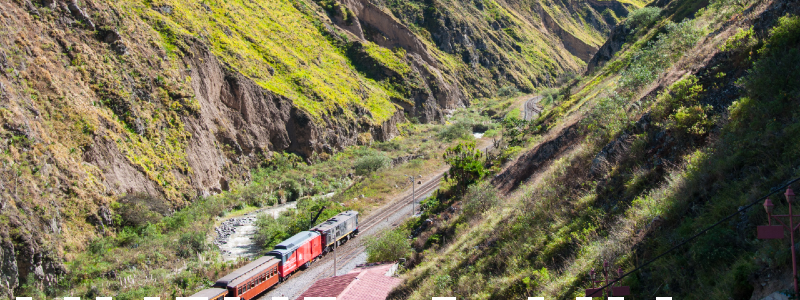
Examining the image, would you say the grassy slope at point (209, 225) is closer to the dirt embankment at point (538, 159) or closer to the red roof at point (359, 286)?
the red roof at point (359, 286)

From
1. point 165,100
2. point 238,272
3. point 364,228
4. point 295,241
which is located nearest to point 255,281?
point 238,272

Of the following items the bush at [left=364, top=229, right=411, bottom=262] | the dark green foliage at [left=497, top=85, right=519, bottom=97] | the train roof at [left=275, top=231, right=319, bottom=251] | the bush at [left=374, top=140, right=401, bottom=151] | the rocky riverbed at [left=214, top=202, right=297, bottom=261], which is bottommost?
the bush at [left=374, top=140, right=401, bottom=151]

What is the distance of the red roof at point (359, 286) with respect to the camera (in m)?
15.9

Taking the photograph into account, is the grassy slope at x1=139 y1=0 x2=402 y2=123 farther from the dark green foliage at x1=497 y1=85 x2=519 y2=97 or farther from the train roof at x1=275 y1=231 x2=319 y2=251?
the dark green foliage at x1=497 y1=85 x2=519 y2=97

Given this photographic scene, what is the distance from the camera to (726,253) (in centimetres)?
728

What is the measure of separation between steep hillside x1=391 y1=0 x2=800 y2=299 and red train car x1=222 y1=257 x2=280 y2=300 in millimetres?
7640

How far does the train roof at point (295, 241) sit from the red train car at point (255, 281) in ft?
3.88

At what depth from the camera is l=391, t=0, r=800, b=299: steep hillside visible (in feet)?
24.8

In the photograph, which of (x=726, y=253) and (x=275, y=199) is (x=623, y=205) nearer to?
(x=726, y=253)

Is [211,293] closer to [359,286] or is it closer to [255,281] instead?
[255,281]

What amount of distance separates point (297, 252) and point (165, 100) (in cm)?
1924

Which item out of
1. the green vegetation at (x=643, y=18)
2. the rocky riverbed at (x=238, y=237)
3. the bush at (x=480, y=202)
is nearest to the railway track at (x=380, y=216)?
the rocky riverbed at (x=238, y=237)

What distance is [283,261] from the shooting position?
22.8 meters

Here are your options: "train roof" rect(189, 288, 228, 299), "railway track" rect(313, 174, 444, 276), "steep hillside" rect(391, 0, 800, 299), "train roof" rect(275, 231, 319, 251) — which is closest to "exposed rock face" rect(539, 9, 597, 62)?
"railway track" rect(313, 174, 444, 276)
